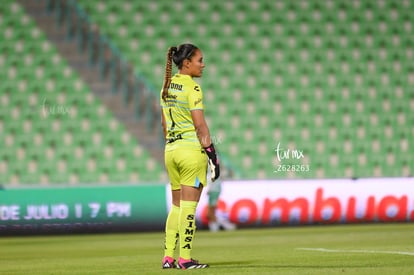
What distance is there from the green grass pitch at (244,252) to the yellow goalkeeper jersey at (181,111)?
984 millimetres

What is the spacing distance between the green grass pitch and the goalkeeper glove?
700 mm

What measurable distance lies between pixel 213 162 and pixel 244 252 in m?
2.58

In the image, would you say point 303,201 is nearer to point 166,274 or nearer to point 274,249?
point 274,249

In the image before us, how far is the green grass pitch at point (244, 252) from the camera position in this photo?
6469mm

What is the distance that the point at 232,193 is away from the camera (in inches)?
541

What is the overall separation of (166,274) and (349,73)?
12668 millimetres

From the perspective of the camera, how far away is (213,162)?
6.37 m

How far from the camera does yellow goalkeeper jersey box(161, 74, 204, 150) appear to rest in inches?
253

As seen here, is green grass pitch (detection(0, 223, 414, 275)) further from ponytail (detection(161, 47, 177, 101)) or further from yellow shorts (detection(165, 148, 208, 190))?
ponytail (detection(161, 47, 177, 101))

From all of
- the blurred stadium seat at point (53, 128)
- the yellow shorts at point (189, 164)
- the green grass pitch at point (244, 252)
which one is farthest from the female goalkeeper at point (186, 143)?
the blurred stadium seat at point (53, 128)

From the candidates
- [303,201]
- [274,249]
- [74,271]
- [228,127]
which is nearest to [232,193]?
[303,201]

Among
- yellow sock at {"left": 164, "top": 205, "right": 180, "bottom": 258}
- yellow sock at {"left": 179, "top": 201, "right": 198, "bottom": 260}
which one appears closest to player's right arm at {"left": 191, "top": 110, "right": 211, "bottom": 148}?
yellow sock at {"left": 179, "top": 201, "right": 198, "bottom": 260}

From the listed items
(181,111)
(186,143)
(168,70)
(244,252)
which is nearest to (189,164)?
(186,143)

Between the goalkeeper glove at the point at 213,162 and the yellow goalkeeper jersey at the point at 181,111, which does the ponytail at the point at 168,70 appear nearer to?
the yellow goalkeeper jersey at the point at 181,111
